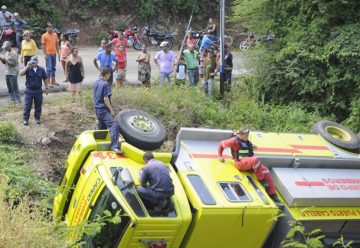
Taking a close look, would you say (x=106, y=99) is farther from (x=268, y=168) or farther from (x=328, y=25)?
(x=328, y=25)

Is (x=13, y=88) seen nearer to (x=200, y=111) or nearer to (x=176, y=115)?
(x=176, y=115)

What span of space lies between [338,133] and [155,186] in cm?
465

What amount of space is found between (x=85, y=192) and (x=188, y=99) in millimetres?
6031

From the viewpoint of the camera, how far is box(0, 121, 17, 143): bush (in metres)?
9.91

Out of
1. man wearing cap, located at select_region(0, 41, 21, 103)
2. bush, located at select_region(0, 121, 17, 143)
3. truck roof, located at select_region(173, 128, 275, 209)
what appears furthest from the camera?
man wearing cap, located at select_region(0, 41, 21, 103)

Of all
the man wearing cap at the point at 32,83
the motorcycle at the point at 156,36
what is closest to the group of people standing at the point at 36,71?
the man wearing cap at the point at 32,83

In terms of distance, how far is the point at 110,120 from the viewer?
30.2 feet

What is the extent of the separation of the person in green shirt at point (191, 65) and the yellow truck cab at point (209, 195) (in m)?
5.70

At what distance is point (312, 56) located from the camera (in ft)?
44.1

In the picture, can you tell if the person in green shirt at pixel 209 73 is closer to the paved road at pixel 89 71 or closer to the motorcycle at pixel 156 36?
the paved road at pixel 89 71

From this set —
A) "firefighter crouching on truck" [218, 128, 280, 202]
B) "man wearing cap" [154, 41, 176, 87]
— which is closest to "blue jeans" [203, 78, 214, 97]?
"man wearing cap" [154, 41, 176, 87]

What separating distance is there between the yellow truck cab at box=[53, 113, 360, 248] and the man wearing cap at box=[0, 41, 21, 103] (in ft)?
16.2

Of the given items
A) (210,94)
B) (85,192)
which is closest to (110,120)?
(85,192)

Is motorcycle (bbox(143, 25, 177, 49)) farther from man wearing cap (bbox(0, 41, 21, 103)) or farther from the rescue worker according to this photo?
the rescue worker
